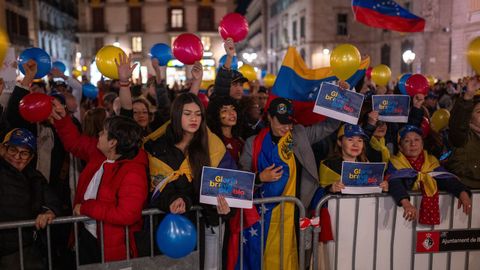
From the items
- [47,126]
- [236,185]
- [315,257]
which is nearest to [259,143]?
[236,185]

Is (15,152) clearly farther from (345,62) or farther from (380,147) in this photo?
(380,147)

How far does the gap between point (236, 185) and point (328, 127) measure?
52.8 inches

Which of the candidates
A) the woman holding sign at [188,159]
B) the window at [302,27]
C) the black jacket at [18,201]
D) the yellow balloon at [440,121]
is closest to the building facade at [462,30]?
the window at [302,27]

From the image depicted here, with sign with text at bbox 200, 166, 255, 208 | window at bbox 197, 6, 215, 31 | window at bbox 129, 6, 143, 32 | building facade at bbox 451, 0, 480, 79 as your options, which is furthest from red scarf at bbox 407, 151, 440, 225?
window at bbox 129, 6, 143, 32

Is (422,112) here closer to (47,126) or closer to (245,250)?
(245,250)

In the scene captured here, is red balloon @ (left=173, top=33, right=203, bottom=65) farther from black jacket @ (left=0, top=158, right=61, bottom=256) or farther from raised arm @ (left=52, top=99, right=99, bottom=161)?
black jacket @ (left=0, top=158, right=61, bottom=256)

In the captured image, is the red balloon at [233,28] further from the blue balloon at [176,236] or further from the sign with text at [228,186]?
the blue balloon at [176,236]

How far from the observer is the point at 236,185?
3.45 meters

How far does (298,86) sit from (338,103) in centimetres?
97

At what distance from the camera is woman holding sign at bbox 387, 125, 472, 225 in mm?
3920

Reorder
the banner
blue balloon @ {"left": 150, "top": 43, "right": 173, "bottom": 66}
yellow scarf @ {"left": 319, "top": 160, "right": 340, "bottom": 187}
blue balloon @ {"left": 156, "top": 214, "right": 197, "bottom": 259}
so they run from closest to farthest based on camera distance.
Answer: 1. blue balloon @ {"left": 156, "top": 214, "right": 197, "bottom": 259}
2. the banner
3. yellow scarf @ {"left": 319, "top": 160, "right": 340, "bottom": 187}
4. blue balloon @ {"left": 150, "top": 43, "right": 173, "bottom": 66}

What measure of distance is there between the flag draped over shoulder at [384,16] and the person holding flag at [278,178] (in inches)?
200

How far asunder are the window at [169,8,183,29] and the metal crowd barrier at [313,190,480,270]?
49254 millimetres

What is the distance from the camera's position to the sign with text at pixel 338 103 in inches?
163
